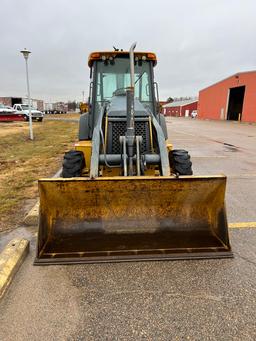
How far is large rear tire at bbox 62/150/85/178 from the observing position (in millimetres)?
4672

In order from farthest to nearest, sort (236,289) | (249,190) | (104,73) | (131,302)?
1. (249,190)
2. (104,73)
3. (236,289)
4. (131,302)

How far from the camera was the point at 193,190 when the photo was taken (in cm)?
350

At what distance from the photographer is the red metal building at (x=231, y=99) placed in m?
33.4

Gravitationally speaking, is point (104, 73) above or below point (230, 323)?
above

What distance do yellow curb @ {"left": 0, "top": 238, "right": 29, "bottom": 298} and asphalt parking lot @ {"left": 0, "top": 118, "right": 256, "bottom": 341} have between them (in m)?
0.07

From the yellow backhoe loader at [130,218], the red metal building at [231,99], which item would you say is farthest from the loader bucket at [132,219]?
the red metal building at [231,99]

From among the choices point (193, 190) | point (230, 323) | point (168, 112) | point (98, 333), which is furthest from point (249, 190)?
point (168, 112)

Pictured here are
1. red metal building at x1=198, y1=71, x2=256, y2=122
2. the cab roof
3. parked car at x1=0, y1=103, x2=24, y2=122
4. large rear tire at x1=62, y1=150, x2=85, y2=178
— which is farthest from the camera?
red metal building at x1=198, y1=71, x2=256, y2=122

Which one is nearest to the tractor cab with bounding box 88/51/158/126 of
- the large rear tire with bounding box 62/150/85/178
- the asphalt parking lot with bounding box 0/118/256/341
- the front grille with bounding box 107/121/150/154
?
the front grille with bounding box 107/121/150/154

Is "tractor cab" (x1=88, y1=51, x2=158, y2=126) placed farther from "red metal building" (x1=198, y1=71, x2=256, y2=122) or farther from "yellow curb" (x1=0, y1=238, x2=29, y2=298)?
"red metal building" (x1=198, y1=71, x2=256, y2=122)

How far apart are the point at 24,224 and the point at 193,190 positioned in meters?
2.54

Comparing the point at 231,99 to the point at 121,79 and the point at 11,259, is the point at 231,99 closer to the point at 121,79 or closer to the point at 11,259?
the point at 121,79

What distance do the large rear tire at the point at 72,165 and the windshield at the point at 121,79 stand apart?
142cm

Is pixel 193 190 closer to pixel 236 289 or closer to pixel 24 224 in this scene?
pixel 236 289
